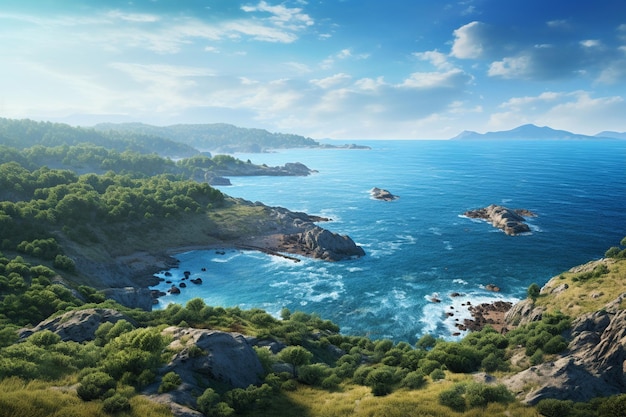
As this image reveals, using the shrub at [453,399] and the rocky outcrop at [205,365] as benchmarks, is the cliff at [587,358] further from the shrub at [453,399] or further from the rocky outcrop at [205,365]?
the rocky outcrop at [205,365]

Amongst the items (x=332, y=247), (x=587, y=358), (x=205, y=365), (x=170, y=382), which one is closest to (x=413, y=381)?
(x=587, y=358)

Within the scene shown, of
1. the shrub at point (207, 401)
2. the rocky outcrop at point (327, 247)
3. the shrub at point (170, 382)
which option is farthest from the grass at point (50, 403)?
the rocky outcrop at point (327, 247)

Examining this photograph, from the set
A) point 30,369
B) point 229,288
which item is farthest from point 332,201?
point 30,369

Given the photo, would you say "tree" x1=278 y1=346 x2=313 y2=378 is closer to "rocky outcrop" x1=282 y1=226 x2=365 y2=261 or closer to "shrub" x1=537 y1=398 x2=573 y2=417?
"shrub" x1=537 y1=398 x2=573 y2=417

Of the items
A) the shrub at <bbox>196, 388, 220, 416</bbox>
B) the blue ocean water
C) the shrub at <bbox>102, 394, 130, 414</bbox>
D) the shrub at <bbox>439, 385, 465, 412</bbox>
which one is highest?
the shrub at <bbox>102, 394, 130, 414</bbox>

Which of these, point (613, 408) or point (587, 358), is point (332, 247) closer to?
point (587, 358)

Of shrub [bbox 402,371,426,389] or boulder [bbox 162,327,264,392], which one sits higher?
boulder [bbox 162,327,264,392]

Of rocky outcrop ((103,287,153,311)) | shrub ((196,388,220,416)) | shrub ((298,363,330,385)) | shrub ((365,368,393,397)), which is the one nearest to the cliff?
shrub ((365,368,393,397))

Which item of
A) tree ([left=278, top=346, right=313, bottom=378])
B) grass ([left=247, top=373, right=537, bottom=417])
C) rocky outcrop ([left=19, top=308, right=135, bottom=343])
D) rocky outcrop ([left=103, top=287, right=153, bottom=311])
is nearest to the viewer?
grass ([left=247, top=373, right=537, bottom=417])
